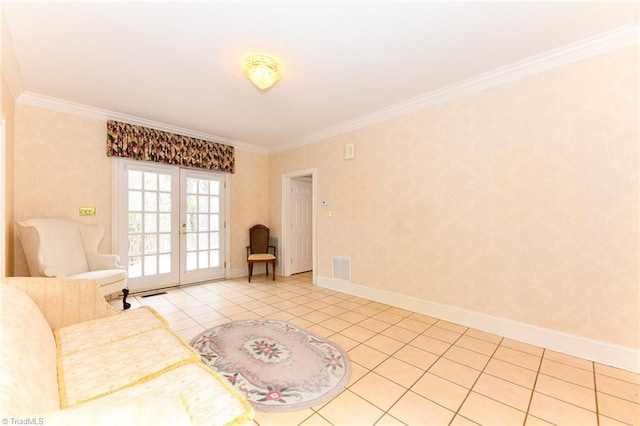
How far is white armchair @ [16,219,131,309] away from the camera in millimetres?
2822

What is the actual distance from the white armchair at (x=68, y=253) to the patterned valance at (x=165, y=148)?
1151mm

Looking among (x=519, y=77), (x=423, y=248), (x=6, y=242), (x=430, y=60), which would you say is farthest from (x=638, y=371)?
(x=6, y=242)

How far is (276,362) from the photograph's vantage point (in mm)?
2172

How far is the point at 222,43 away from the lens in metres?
2.21

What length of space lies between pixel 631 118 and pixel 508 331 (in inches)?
82.9

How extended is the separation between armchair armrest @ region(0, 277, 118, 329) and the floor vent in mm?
2907

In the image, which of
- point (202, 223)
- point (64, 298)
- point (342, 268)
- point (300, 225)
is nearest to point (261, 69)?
point (64, 298)

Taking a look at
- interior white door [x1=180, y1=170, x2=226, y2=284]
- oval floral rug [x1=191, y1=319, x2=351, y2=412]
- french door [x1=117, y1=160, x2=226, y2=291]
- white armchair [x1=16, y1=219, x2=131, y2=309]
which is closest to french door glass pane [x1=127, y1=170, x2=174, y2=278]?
french door [x1=117, y1=160, x2=226, y2=291]

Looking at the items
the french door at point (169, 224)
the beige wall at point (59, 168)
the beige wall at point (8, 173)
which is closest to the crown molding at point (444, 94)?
the beige wall at point (59, 168)

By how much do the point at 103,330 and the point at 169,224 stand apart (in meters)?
2.83

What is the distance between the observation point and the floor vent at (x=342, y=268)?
4098 mm

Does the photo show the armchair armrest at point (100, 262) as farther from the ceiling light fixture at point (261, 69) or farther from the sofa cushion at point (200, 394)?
the ceiling light fixture at point (261, 69)

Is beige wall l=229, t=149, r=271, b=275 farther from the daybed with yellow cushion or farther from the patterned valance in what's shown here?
the daybed with yellow cushion

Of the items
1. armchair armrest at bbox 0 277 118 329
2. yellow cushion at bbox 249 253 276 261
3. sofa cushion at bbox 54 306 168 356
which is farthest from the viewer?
yellow cushion at bbox 249 253 276 261
